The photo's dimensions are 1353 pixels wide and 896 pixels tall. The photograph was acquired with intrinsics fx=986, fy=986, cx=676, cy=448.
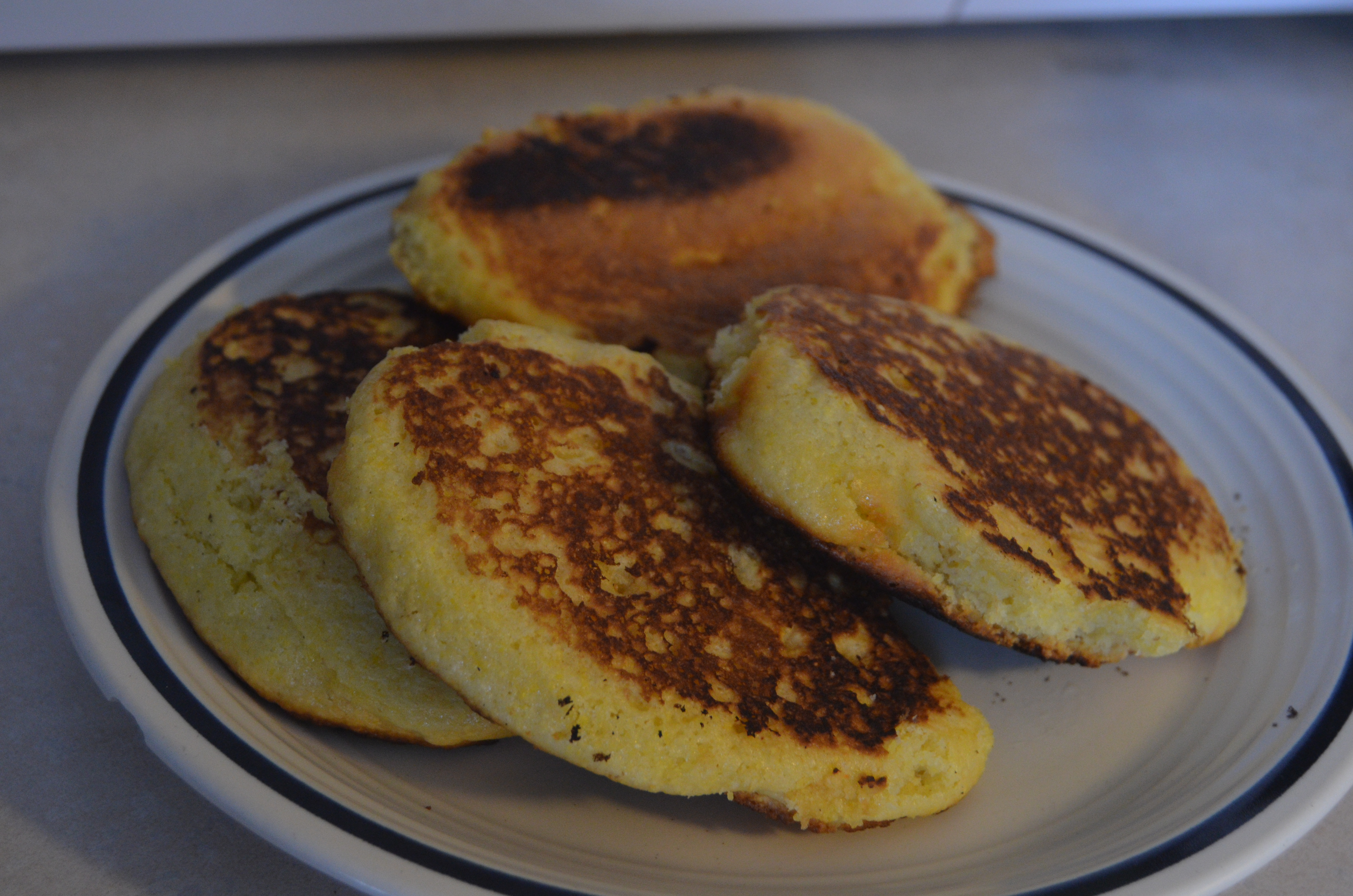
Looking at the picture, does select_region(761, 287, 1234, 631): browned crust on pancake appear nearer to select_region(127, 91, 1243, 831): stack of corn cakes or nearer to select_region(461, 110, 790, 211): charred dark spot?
select_region(127, 91, 1243, 831): stack of corn cakes

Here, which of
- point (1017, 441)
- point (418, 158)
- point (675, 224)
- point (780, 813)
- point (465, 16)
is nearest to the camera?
point (780, 813)

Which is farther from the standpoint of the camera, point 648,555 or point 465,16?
point 465,16

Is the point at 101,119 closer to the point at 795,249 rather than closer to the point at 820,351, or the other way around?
the point at 795,249

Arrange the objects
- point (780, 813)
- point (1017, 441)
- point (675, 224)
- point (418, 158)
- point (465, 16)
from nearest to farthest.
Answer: point (780, 813) < point (1017, 441) < point (675, 224) < point (418, 158) < point (465, 16)

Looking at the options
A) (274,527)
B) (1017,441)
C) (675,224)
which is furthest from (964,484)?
(274,527)

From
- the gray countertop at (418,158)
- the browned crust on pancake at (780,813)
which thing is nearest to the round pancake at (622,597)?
the browned crust on pancake at (780,813)

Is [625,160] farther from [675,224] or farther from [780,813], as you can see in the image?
[780,813]

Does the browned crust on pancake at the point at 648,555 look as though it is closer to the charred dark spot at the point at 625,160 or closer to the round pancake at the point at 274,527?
the round pancake at the point at 274,527

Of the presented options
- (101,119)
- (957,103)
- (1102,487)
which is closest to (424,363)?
(1102,487)
